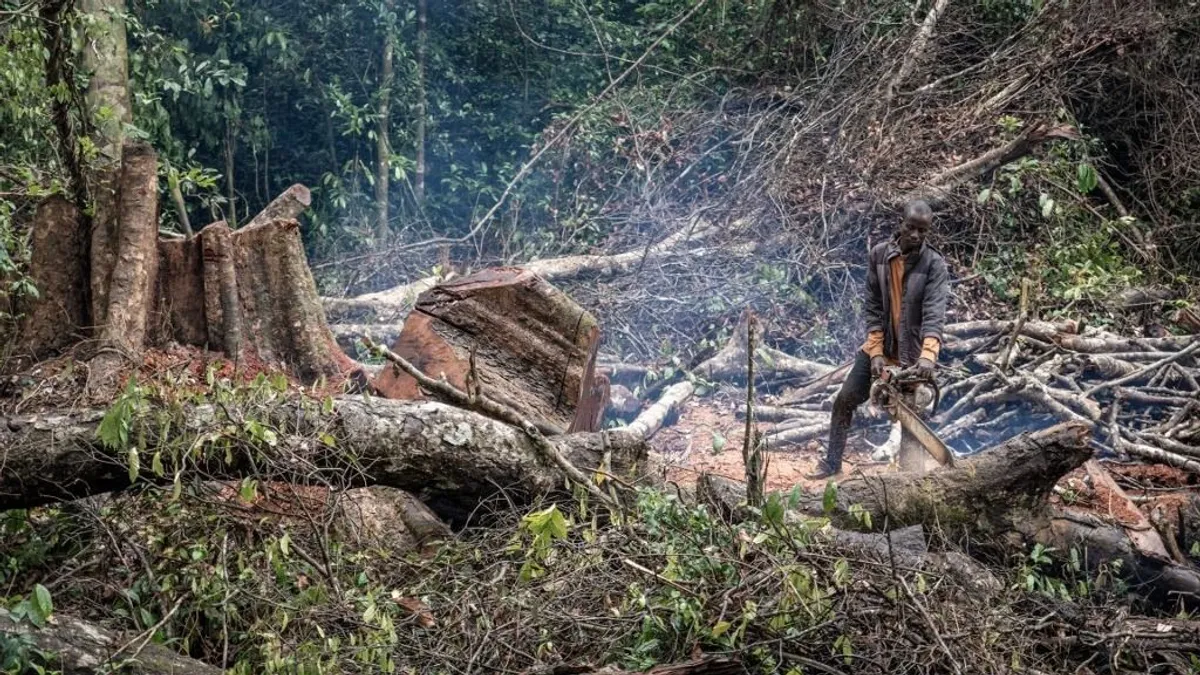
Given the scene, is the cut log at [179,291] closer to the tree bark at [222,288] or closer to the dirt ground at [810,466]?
the tree bark at [222,288]

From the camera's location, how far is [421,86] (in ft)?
43.0

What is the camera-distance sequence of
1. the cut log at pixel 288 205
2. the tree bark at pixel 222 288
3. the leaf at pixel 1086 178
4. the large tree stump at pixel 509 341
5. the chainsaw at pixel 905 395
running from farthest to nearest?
1. the leaf at pixel 1086 178
2. the cut log at pixel 288 205
3. the chainsaw at pixel 905 395
4. the tree bark at pixel 222 288
5. the large tree stump at pixel 509 341

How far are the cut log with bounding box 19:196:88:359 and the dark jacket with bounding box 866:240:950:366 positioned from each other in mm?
4478

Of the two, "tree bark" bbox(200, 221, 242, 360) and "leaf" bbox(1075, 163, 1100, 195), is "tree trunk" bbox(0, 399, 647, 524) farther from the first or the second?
"leaf" bbox(1075, 163, 1100, 195)

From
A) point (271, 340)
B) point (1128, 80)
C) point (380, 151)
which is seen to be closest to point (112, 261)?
point (271, 340)

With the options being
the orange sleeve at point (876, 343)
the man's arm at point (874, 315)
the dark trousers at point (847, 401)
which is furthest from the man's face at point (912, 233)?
the dark trousers at point (847, 401)

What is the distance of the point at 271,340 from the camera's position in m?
6.76

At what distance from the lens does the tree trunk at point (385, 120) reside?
12703mm

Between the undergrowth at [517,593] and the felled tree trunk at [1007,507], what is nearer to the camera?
the undergrowth at [517,593]

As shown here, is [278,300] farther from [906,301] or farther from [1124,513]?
[1124,513]

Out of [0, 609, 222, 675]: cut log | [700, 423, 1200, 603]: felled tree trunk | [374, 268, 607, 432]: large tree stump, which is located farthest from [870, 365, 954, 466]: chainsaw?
[0, 609, 222, 675]: cut log

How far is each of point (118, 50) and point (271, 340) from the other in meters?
3.74

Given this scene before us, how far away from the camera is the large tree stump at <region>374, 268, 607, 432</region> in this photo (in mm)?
6312

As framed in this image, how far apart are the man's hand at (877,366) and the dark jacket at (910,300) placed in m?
0.12
